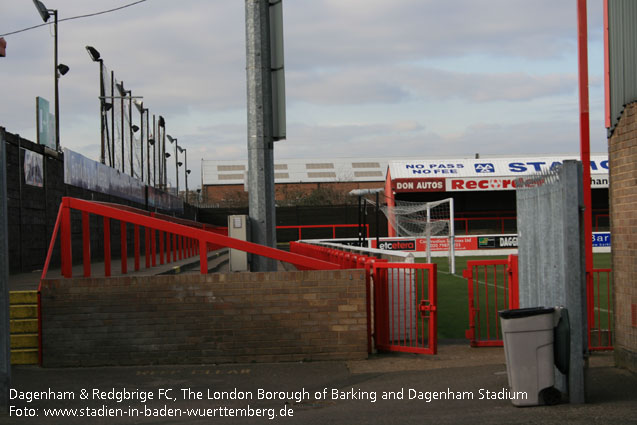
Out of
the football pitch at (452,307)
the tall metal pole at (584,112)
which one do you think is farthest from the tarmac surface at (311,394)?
the football pitch at (452,307)

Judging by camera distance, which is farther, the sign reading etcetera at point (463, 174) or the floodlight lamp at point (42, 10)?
the sign reading etcetera at point (463, 174)

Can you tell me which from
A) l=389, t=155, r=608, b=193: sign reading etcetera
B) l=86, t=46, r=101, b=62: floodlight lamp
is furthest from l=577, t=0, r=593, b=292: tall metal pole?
l=389, t=155, r=608, b=193: sign reading etcetera

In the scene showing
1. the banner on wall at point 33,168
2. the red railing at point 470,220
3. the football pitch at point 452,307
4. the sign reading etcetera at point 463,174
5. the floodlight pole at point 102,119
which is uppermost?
the floodlight pole at point 102,119

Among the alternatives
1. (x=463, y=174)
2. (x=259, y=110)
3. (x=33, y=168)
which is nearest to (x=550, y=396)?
(x=259, y=110)

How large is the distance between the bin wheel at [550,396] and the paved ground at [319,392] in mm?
81

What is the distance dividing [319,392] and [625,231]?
12.7ft

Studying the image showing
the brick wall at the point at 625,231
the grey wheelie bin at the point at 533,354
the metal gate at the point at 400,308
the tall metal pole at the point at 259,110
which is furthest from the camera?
the tall metal pole at the point at 259,110

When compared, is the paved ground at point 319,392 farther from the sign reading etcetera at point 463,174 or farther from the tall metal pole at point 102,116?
the sign reading etcetera at point 463,174

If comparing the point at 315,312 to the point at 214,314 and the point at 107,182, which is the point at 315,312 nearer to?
the point at 214,314

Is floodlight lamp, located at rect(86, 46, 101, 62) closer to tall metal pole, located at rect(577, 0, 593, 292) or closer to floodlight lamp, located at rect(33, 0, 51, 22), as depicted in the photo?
floodlight lamp, located at rect(33, 0, 51, 22)

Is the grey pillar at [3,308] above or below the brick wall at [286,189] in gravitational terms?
below

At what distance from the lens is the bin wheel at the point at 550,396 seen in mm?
6887

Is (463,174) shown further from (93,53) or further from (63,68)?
(63,68)

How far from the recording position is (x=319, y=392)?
26.6 feet
